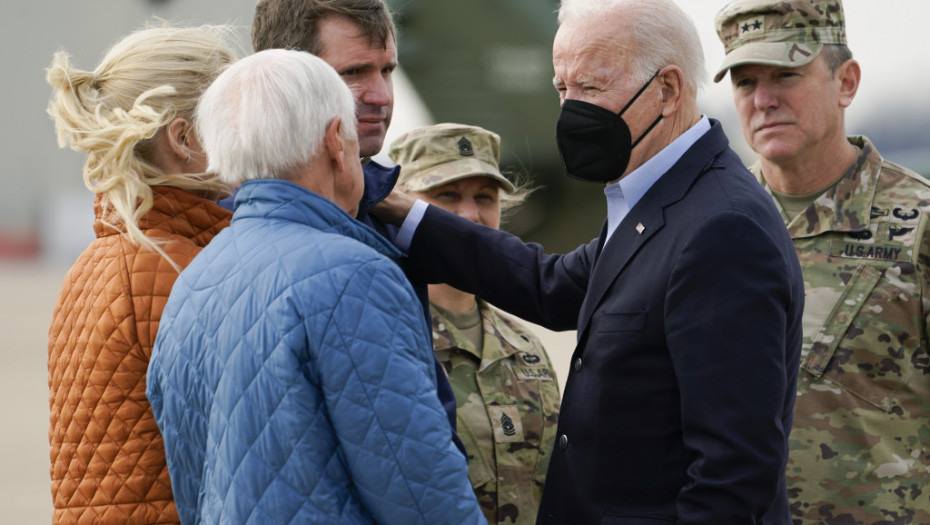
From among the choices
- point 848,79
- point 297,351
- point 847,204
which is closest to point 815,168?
point 847,204

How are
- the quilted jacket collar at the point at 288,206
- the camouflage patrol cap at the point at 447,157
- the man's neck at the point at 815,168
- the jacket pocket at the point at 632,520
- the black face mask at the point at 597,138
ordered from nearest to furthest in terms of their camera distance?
the quilted jacket collar at the point at 288,206
the jacket pocket at the point at 632,520
the black face mask at the point at 597,138
the man's neck at the point at 815,168
the camouflage patrol cap at the point at 447,157

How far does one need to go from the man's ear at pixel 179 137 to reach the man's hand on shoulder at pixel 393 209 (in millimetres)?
490

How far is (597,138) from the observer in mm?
2217

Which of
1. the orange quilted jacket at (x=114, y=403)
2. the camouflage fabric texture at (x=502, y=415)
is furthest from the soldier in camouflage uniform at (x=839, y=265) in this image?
the orange quilted jacket at (x=114, y=403)

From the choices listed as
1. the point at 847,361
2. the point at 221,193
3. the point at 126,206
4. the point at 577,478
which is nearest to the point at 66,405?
the point at 126,206

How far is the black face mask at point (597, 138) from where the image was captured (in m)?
2.19

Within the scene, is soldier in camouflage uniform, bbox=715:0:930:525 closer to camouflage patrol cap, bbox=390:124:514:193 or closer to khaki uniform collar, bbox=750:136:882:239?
khaki uniform collar, bbox=750:136:882:239

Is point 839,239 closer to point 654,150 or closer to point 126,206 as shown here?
point 654,150

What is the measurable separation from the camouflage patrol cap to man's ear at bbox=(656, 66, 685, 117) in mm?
1146

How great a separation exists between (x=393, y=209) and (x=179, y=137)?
0.57m

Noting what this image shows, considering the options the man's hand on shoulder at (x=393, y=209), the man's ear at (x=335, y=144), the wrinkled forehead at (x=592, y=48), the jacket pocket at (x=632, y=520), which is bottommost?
the jacket pocket at (x=632, y=520)

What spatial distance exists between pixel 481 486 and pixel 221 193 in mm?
1179

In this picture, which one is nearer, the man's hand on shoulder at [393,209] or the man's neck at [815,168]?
the man's hand on shoulder at [393,209]

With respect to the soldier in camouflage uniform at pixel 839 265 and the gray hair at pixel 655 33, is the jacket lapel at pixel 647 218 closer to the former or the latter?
the gray hair at pixel 655 33
